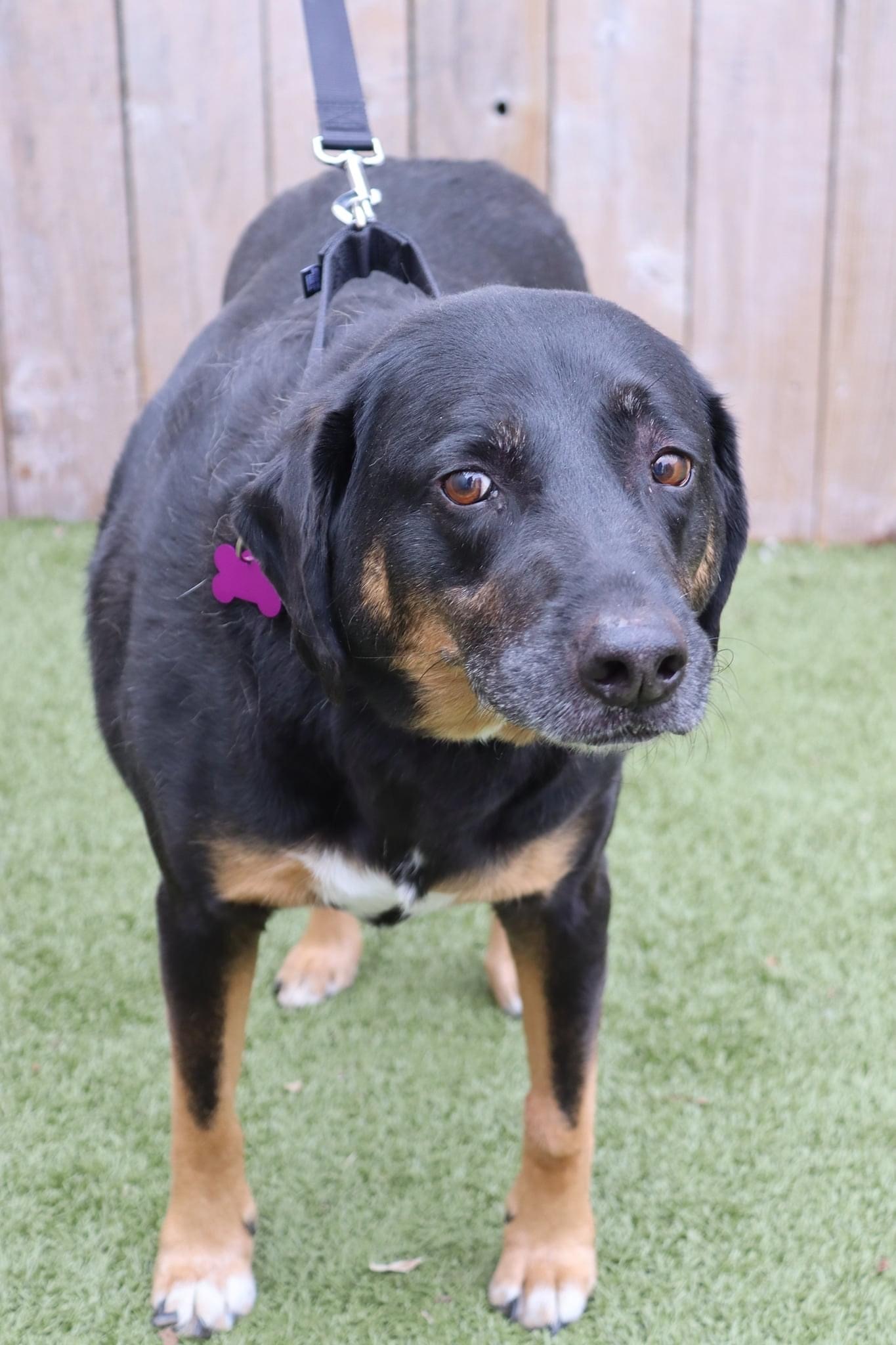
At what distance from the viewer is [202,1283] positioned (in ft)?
7.36

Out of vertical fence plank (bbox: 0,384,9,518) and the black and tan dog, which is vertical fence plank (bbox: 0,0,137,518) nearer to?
vertical fence plank (bbox: 0,384,9,518)

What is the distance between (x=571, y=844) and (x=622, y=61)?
3636 mm

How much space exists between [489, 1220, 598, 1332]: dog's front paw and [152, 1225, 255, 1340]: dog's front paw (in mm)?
434

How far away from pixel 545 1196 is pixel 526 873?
24.7 inches

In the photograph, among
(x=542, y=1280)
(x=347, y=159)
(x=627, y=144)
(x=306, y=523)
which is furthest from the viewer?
(x=627, y=144)

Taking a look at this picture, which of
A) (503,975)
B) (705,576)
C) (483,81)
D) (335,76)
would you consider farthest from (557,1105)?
(483,81)

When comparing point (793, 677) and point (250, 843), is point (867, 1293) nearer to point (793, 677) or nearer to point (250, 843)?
point (250, 843)

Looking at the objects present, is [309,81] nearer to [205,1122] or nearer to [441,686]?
[441,686]

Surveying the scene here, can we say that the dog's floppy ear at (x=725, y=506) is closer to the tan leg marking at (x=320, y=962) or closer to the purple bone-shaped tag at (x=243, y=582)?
the purple bone-shaped tag at (x=243, y=582)

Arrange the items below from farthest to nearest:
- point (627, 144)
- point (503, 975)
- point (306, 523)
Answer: point (627, 144)
point (503, 975)
point (306, 523)

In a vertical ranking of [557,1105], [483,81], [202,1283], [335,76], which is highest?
[335,76]

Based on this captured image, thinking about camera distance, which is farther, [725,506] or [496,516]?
[725,506]

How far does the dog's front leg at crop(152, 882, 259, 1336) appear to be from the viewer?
2.20m

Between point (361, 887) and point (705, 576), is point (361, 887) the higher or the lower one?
the lower one
